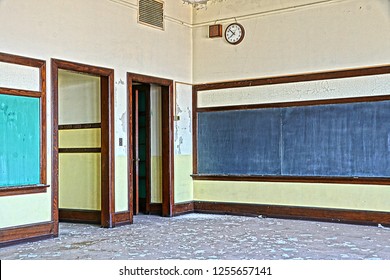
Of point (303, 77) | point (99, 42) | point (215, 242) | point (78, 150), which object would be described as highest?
point (99, 42)

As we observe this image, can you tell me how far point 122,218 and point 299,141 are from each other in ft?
9.01

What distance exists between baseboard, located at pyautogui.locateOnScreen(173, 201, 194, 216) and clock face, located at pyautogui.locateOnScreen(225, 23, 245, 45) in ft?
8.77

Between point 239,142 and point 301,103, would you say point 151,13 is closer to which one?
point 239,142

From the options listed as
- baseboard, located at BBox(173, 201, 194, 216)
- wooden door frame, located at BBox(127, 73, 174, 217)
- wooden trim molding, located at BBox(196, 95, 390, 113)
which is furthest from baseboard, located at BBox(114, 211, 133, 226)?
wooden trim molding, located at BBox(196, 95, 390, 113)

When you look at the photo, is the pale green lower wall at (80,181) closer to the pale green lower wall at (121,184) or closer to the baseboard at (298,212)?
the pale green lower wall at (121,184)

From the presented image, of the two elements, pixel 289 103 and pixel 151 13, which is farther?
pixel 151 13

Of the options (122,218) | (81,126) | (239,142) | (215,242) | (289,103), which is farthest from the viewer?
(239,142)

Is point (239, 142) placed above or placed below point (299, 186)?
above

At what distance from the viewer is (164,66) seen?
25.9 ft

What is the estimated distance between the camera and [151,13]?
301 inches

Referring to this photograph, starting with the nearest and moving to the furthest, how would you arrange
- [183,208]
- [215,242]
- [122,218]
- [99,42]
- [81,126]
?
1. [215,242]
2. [99,42]
3. [122,218]
4. [81,126]
5. [183,208]

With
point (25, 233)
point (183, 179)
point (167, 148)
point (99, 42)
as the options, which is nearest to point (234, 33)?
point (167, 148)

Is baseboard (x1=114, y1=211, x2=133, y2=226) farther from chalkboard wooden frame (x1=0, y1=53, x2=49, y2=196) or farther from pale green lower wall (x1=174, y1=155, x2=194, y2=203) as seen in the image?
chalkboard wooden frame (x1=0, y1=53, x2=49, y2=196)
